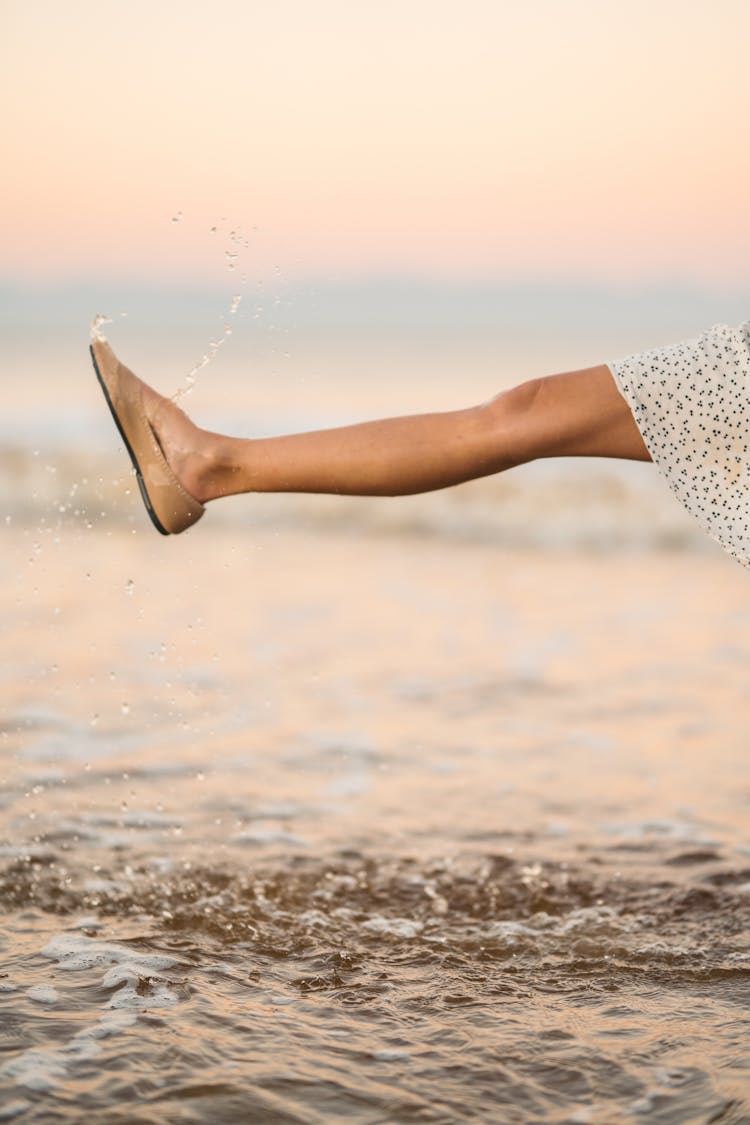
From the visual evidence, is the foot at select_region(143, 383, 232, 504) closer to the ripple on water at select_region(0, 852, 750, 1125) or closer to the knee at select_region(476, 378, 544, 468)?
the knee at select_region(476, 378, 544, 468)

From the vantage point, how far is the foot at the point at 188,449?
3092 millimetres

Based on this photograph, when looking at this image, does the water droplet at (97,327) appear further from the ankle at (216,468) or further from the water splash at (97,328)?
the ankle at (216,468)

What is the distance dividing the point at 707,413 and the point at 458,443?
1.69 feet

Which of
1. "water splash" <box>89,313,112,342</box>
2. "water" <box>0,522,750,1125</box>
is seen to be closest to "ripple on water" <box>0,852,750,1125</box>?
"water" <box>0,522,750,1125</box>

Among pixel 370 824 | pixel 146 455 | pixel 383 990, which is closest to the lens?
pixel 383 990

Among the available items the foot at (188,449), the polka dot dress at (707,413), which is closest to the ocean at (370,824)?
the foot at (188,449)

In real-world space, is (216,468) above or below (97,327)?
below

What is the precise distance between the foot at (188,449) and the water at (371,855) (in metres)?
0.95

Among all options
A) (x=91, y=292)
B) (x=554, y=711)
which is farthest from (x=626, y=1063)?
(x=91, y=292)

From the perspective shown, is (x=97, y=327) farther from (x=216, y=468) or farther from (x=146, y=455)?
(x=216, y=468)

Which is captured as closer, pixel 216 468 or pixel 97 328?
pixel 216 468

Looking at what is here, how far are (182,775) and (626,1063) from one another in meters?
2.05

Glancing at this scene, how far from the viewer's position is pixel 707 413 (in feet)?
9.48

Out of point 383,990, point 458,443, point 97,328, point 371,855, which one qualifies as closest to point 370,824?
point 371,855
